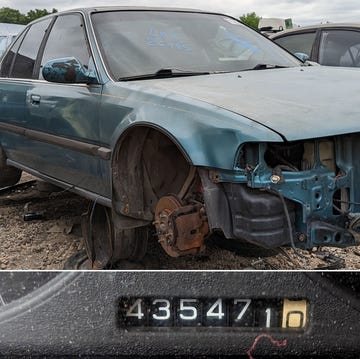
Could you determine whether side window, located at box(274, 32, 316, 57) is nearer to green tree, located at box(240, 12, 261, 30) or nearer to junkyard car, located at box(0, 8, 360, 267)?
green tree, located at box(240, 12, 261, 30)

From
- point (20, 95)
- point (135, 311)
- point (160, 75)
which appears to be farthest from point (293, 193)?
point (20, 95)

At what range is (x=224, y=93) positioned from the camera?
2615 millimetres

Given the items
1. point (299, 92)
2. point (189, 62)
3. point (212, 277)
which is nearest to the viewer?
point (212, 277)

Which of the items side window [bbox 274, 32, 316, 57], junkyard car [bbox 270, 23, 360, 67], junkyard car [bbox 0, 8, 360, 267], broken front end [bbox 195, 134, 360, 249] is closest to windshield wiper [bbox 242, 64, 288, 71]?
junkyard car [bbox 0, 8, 360, 267]

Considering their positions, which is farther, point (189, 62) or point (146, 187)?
point (189, 62)

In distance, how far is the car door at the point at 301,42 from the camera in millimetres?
6312

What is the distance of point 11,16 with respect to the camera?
417cm

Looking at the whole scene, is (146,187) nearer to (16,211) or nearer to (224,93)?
(224,93)

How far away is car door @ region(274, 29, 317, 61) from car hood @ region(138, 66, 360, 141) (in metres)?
3.19

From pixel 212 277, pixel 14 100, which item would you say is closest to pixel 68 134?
pixel 14 100

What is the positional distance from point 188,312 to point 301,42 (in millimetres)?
5283

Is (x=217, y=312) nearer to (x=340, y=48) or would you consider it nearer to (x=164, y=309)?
(x=164, y=309)

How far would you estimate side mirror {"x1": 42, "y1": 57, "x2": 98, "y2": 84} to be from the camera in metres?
3.27

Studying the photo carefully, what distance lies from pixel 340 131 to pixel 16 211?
A: 292 centimetres
